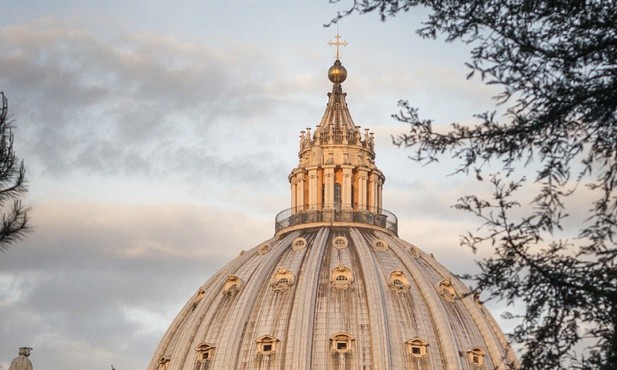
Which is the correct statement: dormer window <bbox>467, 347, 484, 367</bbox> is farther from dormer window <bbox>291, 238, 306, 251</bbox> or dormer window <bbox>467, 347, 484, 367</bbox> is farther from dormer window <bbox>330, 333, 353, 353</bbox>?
dormer window <bbox>291, 238, 306, 251</bbox>

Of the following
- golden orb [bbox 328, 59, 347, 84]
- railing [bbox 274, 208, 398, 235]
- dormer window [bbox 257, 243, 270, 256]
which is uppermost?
golden orb [bbox 328, 59, 347, 84]

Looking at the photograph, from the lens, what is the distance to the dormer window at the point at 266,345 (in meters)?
101

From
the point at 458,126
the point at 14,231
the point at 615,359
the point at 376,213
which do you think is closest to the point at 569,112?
the point at 458,126

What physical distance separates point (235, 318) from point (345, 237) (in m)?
11.5

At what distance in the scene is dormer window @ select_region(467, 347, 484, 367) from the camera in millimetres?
102562

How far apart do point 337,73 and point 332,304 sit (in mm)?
26496

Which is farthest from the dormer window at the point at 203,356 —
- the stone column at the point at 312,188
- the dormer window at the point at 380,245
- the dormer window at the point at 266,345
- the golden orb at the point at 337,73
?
the golden orb at the point at 337,73

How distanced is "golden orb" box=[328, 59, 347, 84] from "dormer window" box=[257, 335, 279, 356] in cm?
2956

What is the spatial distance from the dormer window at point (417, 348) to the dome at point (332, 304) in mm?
66

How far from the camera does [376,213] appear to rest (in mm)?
117188

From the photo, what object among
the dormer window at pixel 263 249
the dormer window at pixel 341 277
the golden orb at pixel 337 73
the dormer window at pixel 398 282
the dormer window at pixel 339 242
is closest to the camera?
the dormer window at pixel 341 277

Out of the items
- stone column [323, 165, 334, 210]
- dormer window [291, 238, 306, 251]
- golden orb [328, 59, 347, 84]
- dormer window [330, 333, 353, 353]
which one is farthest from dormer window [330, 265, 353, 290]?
golden orb [328, 59, 347, 84]

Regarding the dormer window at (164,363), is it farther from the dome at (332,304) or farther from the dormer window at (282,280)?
the dormer window at (282,280)

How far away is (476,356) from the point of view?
10300 centimetres
